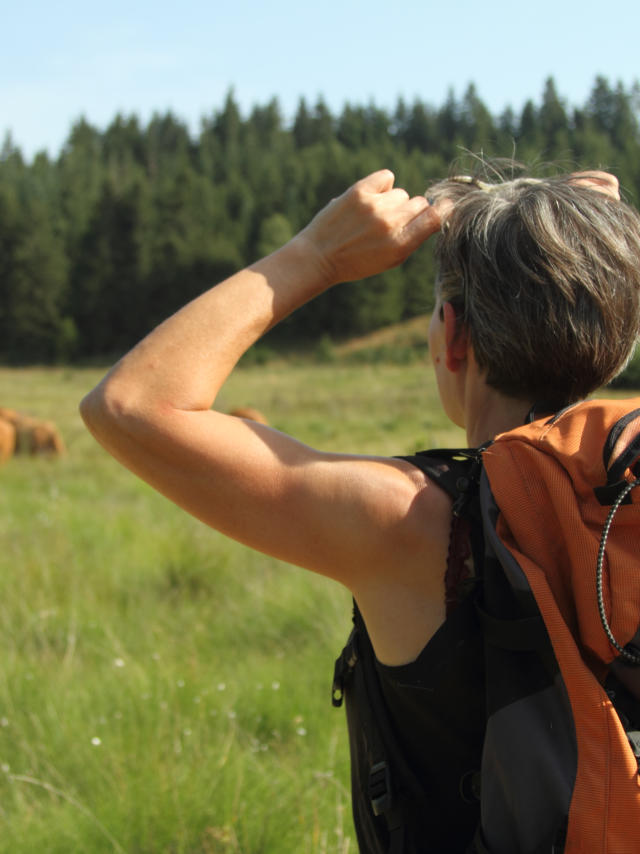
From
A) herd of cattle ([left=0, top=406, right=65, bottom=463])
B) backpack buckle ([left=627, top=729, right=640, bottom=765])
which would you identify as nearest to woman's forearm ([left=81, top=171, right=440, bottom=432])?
backpack buckle ([left=627, top=729, right=640, bottom=765])

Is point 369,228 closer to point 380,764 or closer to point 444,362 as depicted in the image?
point 444,362

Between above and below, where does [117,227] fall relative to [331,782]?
above

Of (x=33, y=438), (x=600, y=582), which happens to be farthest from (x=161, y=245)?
(x=600, y=582)

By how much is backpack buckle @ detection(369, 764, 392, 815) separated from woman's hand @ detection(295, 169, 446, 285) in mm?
843

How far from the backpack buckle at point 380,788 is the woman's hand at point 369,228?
843 millimetres

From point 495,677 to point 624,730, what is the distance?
18 centimetres

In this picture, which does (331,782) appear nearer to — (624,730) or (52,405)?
(624,730)

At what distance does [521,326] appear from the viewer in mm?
1356

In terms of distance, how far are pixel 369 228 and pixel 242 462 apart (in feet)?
1.61

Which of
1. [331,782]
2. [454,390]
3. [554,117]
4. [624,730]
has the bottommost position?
A: [331,782]

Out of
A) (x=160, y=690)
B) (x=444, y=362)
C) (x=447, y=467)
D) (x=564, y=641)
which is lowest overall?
(x=160, y=690)

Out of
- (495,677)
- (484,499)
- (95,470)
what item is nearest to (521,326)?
(484,499)

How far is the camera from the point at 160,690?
3660mm

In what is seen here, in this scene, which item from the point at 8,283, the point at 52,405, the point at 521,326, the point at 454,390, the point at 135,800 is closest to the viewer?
the point at 521,326
